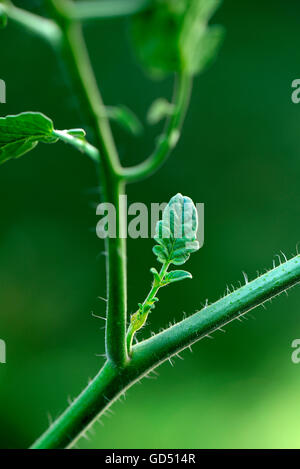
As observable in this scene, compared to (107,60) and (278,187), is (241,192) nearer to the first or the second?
(278,187)

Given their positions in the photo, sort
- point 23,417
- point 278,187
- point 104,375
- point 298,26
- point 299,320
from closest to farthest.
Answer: point 104,375
point 23,417
point 299,320
point 278,187
point 298,26

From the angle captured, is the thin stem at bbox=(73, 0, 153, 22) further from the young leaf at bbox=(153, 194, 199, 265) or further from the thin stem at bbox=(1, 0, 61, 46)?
the young leaf at bbox=(153, 194, 199, 265)

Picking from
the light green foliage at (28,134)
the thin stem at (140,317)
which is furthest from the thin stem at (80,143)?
the thin stem at (140,317)

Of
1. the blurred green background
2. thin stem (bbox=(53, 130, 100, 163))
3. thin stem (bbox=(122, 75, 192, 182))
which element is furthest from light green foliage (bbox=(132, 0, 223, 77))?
the blurred green background

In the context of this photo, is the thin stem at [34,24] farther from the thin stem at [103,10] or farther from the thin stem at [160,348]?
the thin stem at [160,348]

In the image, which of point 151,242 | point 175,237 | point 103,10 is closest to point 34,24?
point 103,10

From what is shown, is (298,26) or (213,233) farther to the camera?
(298,26)

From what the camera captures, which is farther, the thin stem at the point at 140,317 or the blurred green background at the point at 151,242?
the blurred green background at the point at 151,242

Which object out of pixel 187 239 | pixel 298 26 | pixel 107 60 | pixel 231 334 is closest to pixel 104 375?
pixel 187 239
